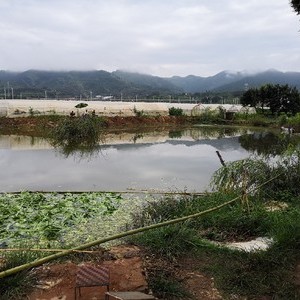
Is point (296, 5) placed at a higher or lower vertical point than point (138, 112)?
higher

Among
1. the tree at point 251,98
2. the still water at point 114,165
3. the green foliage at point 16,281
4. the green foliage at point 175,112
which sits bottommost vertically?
the still water at point 114,165

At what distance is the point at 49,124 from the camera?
988 inches

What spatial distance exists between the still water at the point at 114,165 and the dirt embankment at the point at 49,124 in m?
4.59

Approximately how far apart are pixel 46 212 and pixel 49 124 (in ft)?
62.3

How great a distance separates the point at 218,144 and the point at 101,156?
6.96m

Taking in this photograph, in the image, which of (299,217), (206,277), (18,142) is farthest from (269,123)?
(206,277)

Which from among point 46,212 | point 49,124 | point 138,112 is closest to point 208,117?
point 138,112

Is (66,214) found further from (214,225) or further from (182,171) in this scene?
(182,171)

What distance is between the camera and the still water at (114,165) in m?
9.53

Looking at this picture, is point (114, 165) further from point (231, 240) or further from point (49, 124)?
point (49, 124)

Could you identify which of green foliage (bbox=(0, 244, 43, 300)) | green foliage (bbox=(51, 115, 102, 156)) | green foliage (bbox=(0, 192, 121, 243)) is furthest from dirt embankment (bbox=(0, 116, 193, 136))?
green foliage (bbox=(0, 244, 43, 300))

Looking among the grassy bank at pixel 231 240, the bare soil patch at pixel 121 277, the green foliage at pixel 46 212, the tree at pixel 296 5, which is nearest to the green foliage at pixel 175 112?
the green foliage at pixel 46 212

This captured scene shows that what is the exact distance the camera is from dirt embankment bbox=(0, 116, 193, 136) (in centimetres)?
2348

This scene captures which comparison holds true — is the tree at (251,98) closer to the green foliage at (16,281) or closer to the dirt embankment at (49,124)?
the dirt embankment at (49,124)
